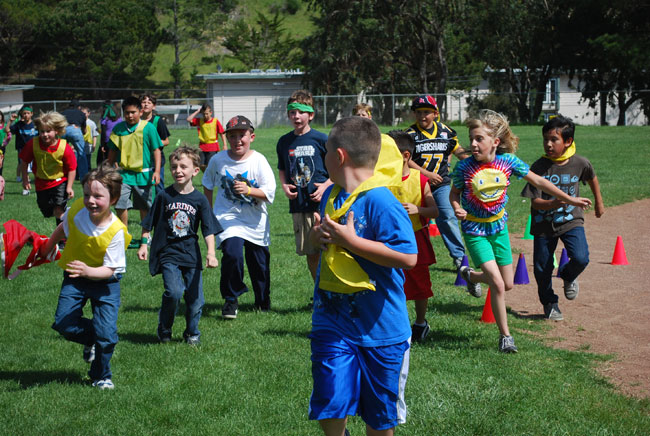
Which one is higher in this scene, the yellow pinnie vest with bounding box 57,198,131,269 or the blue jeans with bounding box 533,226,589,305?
the yellow pinnie vest with bounding box 57,198,131,269

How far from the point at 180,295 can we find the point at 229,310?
1.09 meters

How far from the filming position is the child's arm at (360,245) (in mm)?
3492

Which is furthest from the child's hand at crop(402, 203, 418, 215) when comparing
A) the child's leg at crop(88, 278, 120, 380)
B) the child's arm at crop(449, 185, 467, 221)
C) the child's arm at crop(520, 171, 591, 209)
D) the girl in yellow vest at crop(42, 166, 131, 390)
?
the child's leg at crop(88, 278, 120, 380)

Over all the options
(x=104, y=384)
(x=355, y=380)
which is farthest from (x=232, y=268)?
(x=355, y=380)

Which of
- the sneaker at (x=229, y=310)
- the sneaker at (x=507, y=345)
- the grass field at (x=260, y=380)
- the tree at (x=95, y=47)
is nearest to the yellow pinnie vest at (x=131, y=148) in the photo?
the grass field at (x=260, y=380)

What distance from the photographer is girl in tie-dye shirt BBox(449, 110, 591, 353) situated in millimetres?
6387

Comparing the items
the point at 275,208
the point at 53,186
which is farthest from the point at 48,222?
the point at 275,208

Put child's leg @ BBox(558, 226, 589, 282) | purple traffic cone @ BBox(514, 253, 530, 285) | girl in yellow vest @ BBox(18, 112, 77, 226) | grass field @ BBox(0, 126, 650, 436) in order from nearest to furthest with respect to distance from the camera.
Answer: grass field @ BBox(0, 126, 650, 436) < child's leg @ BBox(558, 226, 589, 282) < purple traffic cone @ BBox(514, 253, 530, 285) < girl in yellow vest @ BBox(18, 112, 77, 226)

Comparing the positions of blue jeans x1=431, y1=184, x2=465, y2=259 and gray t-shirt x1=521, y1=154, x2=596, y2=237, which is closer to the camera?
gray t-shirt x1=521, y1=154, x2=596, y2=237

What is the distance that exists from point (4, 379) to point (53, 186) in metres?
5.90

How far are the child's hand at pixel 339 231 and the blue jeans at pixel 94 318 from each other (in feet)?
8.73

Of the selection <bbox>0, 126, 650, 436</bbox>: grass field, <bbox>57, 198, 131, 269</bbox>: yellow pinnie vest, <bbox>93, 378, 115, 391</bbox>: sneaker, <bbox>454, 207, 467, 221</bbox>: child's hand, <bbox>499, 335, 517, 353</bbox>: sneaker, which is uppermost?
<bbox>454, 207, 467, 221</bbox>: child's hand

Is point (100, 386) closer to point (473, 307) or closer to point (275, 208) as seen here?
point (473, 307)

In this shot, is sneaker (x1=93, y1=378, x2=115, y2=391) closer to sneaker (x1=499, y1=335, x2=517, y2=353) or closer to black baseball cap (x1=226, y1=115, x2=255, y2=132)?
black baseball cap (x1=226, y1=115, x2=255, y2=132)
